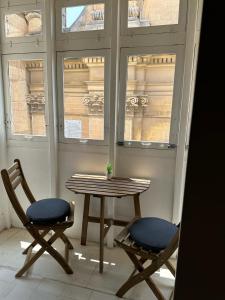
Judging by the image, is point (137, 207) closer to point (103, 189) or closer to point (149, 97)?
point (103, 189)

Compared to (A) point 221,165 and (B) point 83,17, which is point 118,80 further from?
(A) point 221,165

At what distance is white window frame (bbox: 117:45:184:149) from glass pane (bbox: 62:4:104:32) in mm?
372

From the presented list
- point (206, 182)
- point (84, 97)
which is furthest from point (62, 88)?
point (206, 182)

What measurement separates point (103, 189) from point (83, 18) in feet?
5.29

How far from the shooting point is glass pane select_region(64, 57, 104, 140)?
213 cm

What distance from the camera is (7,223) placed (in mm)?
2627

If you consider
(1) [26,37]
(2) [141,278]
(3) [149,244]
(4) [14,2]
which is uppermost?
(4) [14,2]

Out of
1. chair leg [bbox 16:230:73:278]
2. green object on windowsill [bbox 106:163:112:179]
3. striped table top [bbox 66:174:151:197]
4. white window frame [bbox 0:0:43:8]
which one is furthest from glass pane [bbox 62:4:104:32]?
chair leg [bbox 16:230:73:278]

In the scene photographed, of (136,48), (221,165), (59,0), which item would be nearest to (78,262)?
(221,165)

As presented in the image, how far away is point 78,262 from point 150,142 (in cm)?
134

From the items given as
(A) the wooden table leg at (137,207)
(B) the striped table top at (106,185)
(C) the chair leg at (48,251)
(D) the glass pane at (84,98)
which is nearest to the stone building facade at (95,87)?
(D) the glass pane at (84,98)

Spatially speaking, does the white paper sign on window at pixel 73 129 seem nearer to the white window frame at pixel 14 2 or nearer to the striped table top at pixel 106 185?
the striped table top at pixel 106 185

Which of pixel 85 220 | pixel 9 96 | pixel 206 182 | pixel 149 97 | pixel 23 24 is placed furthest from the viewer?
pixel 9 96

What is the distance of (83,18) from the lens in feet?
6.81
